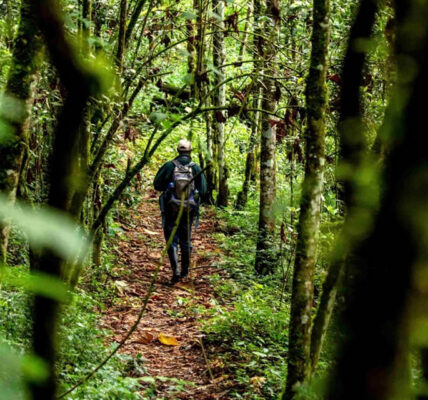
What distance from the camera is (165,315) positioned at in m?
7.89

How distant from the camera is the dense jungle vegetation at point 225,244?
740 mm

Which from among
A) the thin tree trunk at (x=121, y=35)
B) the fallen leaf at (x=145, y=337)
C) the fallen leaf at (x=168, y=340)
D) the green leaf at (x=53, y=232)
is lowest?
the fallen leaf at (x=145, y=337)

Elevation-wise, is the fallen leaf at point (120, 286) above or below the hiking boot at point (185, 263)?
below

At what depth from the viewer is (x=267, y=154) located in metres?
10.1

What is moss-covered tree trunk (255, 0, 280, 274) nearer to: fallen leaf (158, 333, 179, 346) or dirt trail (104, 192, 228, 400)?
dirt trail (104, 192, 228, 400)

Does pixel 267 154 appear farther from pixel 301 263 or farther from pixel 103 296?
pixel 301 263

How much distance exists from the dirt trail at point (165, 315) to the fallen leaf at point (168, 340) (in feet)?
0.18

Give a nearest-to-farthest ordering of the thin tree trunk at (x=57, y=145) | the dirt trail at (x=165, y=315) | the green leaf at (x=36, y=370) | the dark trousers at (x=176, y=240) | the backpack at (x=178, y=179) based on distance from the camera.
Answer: the thin tree trunk at (x=57, y=145) → the green leaf at (x=36, y=370) → the dirt trail at (x=165, y=315) → the backpack at (x=178, y=179) → the dark trousers at (x=176, y=240)

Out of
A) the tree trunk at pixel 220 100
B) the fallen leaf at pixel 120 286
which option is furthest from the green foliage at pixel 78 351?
the tree trunk at pixel 220 100

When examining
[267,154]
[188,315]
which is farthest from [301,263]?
[267,154]

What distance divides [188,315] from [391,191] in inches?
286

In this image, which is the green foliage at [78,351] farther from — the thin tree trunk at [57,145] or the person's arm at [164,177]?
the person's arm at [164,177]

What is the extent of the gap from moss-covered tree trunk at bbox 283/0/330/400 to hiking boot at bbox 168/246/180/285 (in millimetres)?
5573

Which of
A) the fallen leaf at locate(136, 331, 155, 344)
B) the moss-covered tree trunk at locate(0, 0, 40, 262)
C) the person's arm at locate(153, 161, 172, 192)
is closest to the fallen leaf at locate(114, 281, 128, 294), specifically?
the fallen leaf at locate(136, 331, 155, 344)
